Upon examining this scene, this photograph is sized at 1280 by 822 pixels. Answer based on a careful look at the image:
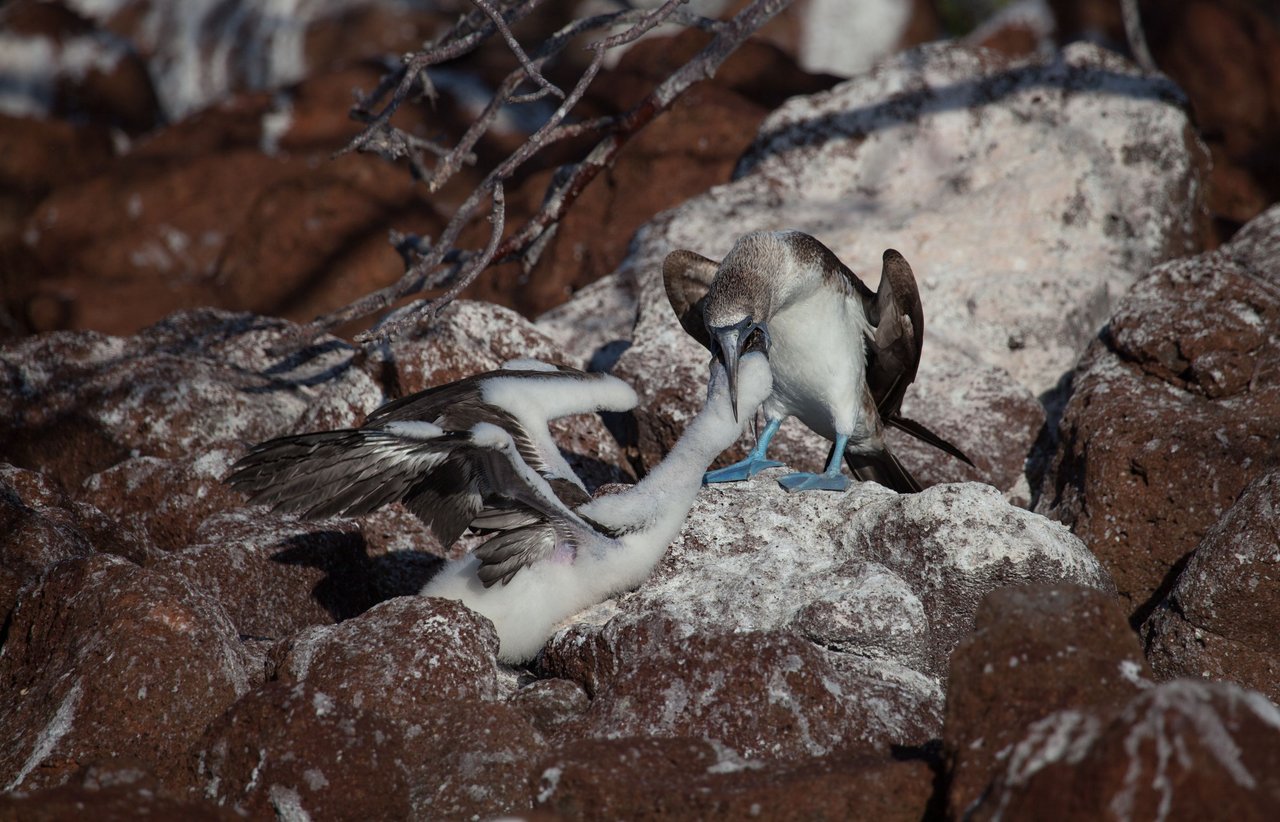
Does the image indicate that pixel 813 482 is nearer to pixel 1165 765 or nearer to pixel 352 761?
pixel 352 761

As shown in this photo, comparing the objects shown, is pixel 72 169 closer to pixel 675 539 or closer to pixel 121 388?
pixel 121 388

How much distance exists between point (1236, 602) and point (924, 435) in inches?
58.9

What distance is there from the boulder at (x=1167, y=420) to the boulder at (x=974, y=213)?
1.86ft

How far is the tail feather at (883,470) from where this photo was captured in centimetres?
509

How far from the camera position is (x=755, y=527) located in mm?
4289

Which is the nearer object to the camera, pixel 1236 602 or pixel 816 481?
pixel 1236 602

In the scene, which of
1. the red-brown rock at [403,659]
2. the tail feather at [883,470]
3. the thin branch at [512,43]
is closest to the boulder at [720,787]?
the red-brown rock at [403,659]

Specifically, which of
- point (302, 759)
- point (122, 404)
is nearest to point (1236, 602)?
point (302, 759)

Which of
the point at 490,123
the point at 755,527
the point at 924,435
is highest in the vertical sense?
the point at 490,123

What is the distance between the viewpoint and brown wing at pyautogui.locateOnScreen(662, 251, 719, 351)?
4996mm

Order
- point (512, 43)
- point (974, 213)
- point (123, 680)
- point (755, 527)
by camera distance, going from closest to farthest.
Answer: point (123, 680) < point (755, 527) < point (512, 43) < point (974, 213)

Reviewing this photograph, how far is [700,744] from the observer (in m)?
3.01

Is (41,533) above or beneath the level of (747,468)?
above

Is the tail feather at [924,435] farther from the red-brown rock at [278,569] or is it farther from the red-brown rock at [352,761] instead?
the red-brown rock at [352,761]
